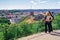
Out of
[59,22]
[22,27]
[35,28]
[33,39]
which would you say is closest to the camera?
[33,39]

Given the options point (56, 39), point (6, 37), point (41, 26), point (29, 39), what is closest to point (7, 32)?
point (6, 37)

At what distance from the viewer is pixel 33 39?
970 centimetres

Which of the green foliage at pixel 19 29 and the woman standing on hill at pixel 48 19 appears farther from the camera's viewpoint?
the woman standing on hill at pixel 48 19

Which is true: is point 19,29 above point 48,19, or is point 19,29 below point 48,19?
below

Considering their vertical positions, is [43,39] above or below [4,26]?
below

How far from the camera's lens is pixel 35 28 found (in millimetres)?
11523

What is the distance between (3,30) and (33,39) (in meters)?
1.47

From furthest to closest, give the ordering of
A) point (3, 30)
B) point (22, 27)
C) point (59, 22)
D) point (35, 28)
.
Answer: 1. point (59, 22)
2. point (35, 28)
3. point (22, 27)
4. point (3, 30)

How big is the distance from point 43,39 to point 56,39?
61 cm

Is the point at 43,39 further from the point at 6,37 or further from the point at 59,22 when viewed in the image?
the point at 59,22

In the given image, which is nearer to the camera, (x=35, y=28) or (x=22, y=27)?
(x=22, y=27)

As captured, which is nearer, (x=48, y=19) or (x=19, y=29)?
(x=19, y=29)

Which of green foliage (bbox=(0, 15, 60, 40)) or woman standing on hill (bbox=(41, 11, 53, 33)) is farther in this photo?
woman standing on hill (bbox=(41, 11, 53, 33))

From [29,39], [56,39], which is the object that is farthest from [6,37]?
[56,39]
